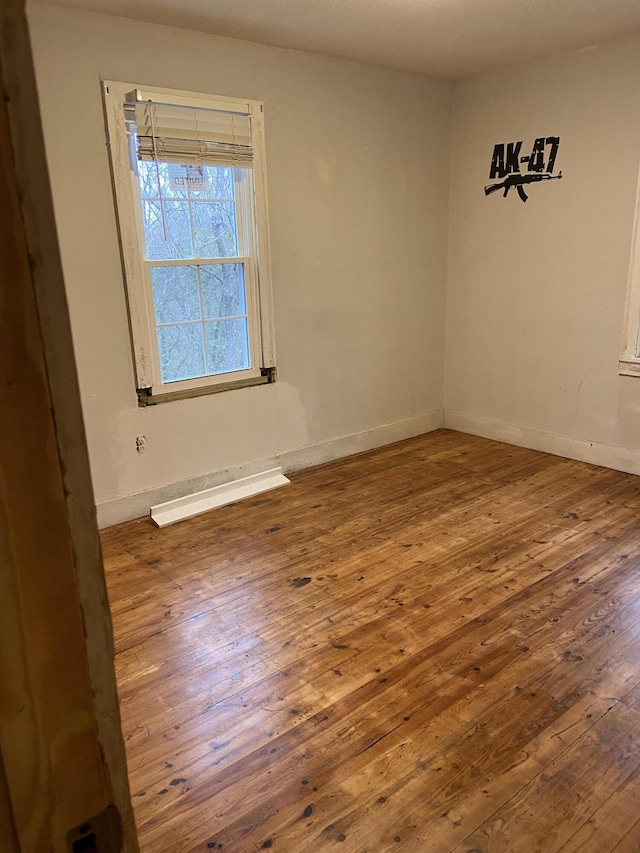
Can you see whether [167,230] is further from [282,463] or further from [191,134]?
[282,463]

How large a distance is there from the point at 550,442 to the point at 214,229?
289 centimetres

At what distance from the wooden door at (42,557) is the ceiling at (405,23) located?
10.6 ft

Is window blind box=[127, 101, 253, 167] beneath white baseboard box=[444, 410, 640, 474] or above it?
above

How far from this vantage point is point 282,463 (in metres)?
4.36

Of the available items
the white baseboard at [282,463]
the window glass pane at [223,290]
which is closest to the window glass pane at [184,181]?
the window glass pane at [223,290]

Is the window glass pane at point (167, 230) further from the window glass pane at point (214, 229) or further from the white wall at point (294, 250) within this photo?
the white wall at point (294, 250)

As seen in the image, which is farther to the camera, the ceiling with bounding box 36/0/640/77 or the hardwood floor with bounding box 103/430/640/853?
the ceiling with bounding box 36/0/640/77

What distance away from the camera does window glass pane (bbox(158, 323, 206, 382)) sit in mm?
3693

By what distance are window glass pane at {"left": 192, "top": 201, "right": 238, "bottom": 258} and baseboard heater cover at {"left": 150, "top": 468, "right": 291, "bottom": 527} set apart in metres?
1.47

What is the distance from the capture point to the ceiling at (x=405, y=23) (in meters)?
3.11

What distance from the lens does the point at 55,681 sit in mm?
514

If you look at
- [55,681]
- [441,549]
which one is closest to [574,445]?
[441,549]

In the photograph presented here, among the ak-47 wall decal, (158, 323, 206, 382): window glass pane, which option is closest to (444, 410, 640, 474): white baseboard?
the ak-47 wall decal

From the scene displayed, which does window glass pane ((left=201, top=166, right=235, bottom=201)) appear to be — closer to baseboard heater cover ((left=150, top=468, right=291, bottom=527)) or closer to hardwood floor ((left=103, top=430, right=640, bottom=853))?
baseboard heater cover ((left=150, top=468, right=291, bottom=527))
